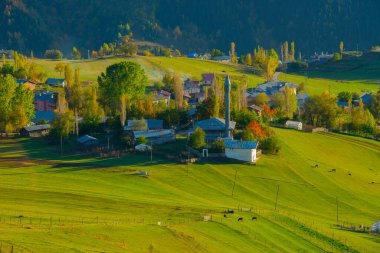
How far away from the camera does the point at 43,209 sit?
247ft

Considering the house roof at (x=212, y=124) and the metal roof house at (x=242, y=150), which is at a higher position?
the house roof at (x=212, y=124)

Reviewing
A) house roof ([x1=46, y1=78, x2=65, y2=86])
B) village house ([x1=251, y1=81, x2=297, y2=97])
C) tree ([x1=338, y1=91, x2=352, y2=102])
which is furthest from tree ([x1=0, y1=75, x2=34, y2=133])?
tree ([x1=338, y1=91, x2=352, y2=102])

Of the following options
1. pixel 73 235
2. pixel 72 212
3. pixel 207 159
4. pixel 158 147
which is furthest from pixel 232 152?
pixel 73 235

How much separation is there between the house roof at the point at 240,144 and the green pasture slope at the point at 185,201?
2.73 metres

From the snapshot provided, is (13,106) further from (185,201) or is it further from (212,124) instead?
(185,201)

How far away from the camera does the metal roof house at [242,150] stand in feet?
348

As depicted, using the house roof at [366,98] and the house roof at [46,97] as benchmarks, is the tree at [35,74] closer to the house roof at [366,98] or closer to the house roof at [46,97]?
the house roof at [46,97]

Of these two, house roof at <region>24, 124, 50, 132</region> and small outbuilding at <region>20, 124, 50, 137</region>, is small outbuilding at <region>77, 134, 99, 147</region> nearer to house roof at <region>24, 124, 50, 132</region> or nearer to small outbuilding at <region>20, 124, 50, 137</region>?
small outbuilding at <region>20, 124, 50, 137</region>

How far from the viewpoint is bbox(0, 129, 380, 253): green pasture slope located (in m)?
64.9

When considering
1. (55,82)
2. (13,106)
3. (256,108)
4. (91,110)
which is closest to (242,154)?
(91,110)

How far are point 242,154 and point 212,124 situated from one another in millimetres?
12983

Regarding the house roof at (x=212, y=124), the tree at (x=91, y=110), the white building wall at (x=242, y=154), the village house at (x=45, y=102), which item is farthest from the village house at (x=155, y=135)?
the village house at (x=45, y=102)

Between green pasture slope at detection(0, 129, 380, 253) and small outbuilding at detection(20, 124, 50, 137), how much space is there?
386cm

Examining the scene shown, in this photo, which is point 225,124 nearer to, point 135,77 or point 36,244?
point 135,77
